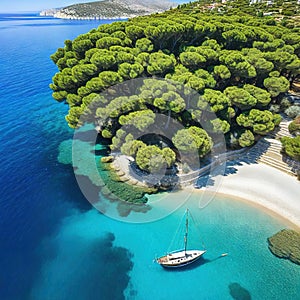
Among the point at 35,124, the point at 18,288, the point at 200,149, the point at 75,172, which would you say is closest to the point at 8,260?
the point at 18,288

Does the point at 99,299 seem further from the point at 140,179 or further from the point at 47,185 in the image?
the point at 47,185

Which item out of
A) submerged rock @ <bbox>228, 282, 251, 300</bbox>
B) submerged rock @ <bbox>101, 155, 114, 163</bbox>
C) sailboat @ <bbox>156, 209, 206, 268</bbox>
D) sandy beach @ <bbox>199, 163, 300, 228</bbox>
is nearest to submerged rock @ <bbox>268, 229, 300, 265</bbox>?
sandy beach @ <bbox>199, 163, 300, 228</bbox>

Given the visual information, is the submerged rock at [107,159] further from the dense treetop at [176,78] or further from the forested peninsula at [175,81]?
the forested peninsula at [175,81]

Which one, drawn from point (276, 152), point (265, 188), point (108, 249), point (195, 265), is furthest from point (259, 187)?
point (108, 249)

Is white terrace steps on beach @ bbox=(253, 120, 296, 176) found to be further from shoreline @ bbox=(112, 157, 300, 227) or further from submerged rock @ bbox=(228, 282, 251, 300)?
submerged rock @ bbox=(228, 282, 251, 300)

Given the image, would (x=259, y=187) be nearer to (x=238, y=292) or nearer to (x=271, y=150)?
(x=271, y=150)

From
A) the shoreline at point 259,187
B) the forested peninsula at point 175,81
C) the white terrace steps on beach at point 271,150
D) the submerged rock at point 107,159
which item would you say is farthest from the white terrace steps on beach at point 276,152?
the submerged rock at point 107,159
